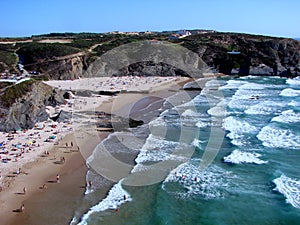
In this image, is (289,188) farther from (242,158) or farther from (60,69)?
(60,69)

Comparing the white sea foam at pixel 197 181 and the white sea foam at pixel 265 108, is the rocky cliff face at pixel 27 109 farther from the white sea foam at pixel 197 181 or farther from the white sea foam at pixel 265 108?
the white sea foam at pixel 265 108

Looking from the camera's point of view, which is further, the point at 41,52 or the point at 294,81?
the point at 294,81

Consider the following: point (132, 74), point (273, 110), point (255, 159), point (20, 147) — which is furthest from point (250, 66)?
point (20, 147)

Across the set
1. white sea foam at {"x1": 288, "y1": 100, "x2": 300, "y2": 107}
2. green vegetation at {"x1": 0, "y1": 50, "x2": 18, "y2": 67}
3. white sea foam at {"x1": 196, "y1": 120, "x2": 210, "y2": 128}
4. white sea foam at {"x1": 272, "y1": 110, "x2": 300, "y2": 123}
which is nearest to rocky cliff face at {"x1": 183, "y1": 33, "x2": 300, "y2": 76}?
white sea foam at {"x1": 288, "y1": 100, "x2": 300, "y2": 107}

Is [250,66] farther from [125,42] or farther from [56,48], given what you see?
[56,48]

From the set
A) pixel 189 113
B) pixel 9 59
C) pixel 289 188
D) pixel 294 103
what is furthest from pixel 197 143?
pixel 9 59

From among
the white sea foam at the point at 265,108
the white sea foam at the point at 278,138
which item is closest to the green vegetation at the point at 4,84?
the white sea foam at the point at 278,138

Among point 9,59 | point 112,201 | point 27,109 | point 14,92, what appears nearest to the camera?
point 112,201
